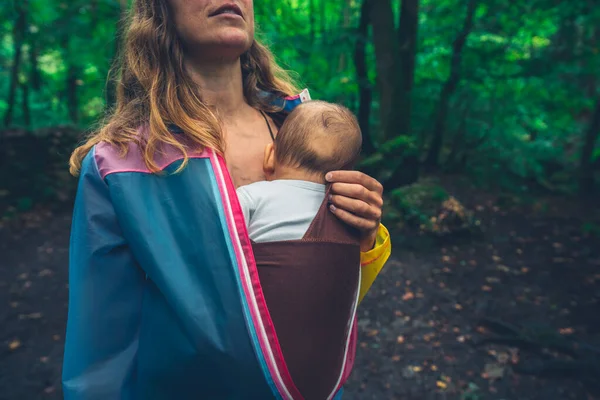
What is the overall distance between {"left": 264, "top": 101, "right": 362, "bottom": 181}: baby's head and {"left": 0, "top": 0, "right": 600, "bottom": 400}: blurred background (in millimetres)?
2753

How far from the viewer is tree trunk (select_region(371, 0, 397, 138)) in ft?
22.8

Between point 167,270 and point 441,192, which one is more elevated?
point 167,270

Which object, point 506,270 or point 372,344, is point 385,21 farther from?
point 372,344

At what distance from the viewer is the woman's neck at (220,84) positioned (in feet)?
4.88

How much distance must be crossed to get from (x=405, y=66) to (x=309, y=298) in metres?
7.19

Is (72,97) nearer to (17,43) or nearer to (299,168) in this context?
(17,43)

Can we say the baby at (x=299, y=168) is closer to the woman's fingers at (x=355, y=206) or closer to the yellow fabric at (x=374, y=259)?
the woman's fingers at (x=355, y=206)

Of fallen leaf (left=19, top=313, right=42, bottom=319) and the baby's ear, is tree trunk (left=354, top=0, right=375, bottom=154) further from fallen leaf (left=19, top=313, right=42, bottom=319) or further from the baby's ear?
the baby's ear

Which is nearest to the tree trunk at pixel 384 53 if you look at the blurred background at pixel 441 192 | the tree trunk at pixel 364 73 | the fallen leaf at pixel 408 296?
the blurred background at pixel 441 192

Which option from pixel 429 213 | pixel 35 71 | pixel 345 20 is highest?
pixel 345 20

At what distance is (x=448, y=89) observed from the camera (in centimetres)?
841

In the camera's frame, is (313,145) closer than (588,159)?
Yes

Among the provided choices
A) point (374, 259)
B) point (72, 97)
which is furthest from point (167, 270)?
point (72, 97)

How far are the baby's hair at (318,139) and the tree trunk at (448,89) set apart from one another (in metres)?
7.07
